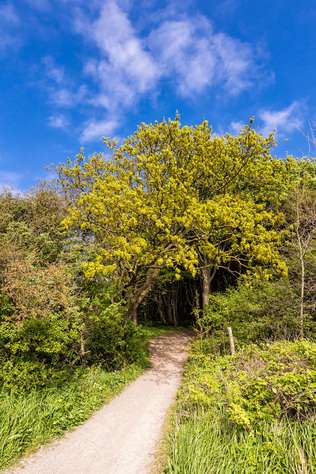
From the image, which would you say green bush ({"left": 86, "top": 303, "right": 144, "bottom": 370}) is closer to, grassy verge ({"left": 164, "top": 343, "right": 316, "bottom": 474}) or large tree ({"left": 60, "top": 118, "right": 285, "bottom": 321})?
large tree ({"left": 60, "top": 118, "right": 285, "bottom": 321})

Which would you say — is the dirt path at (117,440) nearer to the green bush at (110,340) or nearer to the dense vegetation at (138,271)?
the dense vegetation at (138,271)

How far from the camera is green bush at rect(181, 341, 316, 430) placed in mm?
4816

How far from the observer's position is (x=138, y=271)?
11.6 m

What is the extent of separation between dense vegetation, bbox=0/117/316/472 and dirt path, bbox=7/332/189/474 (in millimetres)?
436

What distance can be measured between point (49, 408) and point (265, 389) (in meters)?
4.65

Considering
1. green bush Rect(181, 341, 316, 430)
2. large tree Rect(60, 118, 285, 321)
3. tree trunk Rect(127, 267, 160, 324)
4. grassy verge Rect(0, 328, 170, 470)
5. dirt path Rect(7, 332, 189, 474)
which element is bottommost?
dirt path Rect(7, 332, 189, 474)

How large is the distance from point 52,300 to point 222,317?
6894 mm

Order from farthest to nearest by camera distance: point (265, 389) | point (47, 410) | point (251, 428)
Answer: point (47, 410) → point (265, 389) → point (251, 428)

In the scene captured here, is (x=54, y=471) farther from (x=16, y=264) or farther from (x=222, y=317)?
(x=222, y=317)

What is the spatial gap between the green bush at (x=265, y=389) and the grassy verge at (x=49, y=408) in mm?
2526

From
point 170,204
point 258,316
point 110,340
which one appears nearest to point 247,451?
point 258,316

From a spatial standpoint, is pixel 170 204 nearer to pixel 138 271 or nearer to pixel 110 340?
pixel 138 271

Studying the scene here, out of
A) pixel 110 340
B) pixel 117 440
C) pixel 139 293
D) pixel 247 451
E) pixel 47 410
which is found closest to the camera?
pixel 247 451

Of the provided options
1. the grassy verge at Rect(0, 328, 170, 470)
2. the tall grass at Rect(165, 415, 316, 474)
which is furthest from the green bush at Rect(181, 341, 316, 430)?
the grassy verge at Rect(0, 328, 170, 470)
